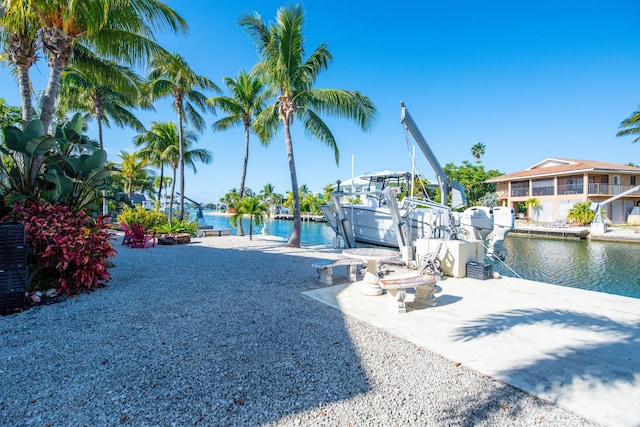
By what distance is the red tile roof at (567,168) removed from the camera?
107 feet

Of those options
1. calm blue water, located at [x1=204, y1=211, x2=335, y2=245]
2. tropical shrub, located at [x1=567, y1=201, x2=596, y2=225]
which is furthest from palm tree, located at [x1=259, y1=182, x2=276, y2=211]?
tropical shrub, located at [x1=567, y1=201, x2=596, y2=225]

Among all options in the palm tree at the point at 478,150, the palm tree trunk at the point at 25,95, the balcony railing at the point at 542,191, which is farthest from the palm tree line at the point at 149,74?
the palm tree at the point at 478,150

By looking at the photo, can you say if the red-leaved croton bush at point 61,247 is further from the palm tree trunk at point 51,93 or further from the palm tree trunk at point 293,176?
the palm tree trunk at point 293,176

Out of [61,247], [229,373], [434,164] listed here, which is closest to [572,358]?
[229,373]

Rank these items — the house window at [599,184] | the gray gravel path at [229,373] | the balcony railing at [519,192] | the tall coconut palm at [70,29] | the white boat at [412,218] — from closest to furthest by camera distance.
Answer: the gray gravel path at [229,373] → the tall coconut palm at [70,29] → the white boat at [412,218] → the house window at [599,184] → the balcony railing at [519,192]

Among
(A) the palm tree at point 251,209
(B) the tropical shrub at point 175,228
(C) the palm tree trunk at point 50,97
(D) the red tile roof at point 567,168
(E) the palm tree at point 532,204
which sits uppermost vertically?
(D) the red tile roof at point 567,168

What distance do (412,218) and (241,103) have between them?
1258cm

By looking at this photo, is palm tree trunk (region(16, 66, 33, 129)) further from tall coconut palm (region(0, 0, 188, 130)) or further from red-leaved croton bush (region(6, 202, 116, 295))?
red-leaved croton bush (region(6, 202, 116, 295))

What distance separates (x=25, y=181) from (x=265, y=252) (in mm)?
7152

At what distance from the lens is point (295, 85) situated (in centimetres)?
1294

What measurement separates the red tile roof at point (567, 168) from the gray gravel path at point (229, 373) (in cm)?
3948

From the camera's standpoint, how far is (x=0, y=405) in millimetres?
2508

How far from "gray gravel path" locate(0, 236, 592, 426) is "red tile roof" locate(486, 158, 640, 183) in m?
39.5

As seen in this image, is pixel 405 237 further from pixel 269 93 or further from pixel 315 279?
pixel 269 93
